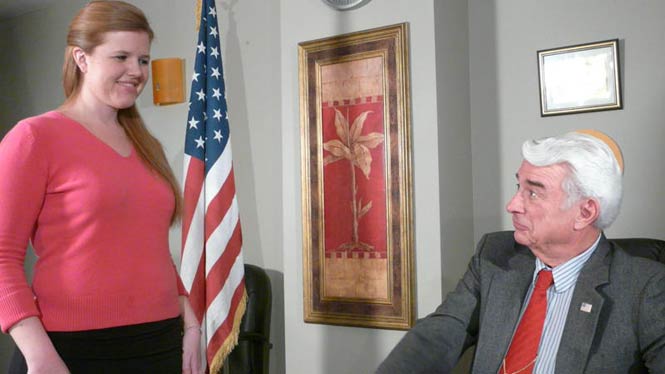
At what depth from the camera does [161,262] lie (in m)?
1.49

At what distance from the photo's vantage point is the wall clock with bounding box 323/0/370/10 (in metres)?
2.78

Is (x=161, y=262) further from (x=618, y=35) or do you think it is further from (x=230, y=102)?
(x=230, y=102)

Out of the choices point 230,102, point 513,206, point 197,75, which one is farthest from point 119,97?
point 230,102

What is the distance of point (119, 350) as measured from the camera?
A: 139 cm

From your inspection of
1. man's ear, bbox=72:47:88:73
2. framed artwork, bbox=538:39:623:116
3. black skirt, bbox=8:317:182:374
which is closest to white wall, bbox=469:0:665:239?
framed artwork, bbox=538:39:623:116

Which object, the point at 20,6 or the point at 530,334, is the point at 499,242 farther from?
the point at 20,6

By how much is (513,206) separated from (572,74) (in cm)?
121

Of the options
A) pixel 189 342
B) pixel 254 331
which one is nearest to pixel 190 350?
pixel 189 342

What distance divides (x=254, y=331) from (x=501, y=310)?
5.21ft

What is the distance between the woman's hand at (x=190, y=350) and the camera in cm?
158

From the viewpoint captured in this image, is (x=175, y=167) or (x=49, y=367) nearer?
(x=49, y=367)

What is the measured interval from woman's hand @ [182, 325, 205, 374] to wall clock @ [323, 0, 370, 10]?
167cm

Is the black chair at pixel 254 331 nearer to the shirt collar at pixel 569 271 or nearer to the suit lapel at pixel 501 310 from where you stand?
the suit lapel at pixel 501 310

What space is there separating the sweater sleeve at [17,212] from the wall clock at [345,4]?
5.79 ft
